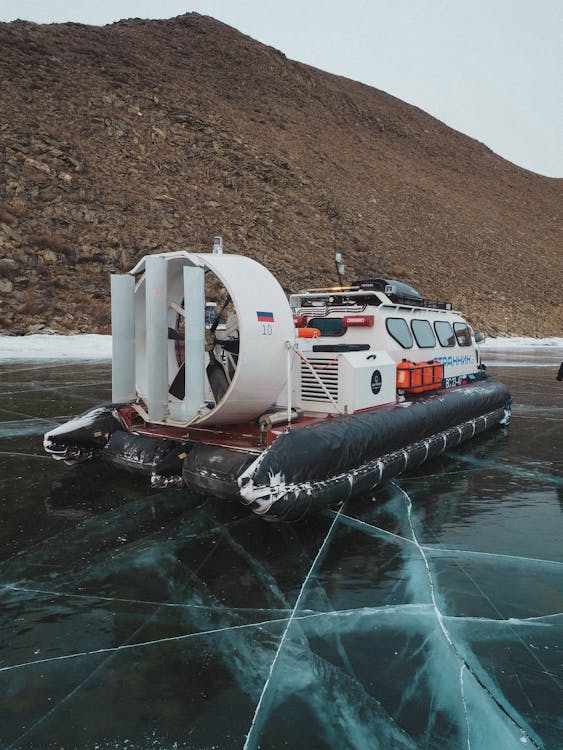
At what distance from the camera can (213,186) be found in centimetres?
3303

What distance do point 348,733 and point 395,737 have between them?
19 centimetres

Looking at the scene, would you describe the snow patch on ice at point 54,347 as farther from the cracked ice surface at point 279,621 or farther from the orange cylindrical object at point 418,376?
the cracked ice surface at point 279,621

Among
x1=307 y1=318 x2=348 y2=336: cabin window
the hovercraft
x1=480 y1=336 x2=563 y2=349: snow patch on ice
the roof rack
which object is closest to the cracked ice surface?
the hovercraft

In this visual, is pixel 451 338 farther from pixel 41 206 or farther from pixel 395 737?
pixel 41 206

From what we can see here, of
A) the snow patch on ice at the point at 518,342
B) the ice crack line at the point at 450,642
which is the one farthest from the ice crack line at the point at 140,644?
the snow patch on ice at the point at 518,342

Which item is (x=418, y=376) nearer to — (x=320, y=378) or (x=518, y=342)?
(x=320, y=378)

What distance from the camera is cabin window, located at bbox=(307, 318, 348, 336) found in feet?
21.4

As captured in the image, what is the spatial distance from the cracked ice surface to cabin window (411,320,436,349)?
2160 millimetres

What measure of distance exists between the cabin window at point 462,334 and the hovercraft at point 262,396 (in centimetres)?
150

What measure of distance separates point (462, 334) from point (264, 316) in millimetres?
4762

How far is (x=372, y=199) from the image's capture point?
4131 cm

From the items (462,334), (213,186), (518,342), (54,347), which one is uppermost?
(213,186)

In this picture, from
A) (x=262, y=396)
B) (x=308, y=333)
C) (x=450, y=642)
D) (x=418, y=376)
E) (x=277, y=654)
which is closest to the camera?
(x=277, y=654)

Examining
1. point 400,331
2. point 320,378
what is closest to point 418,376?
point 400,331
